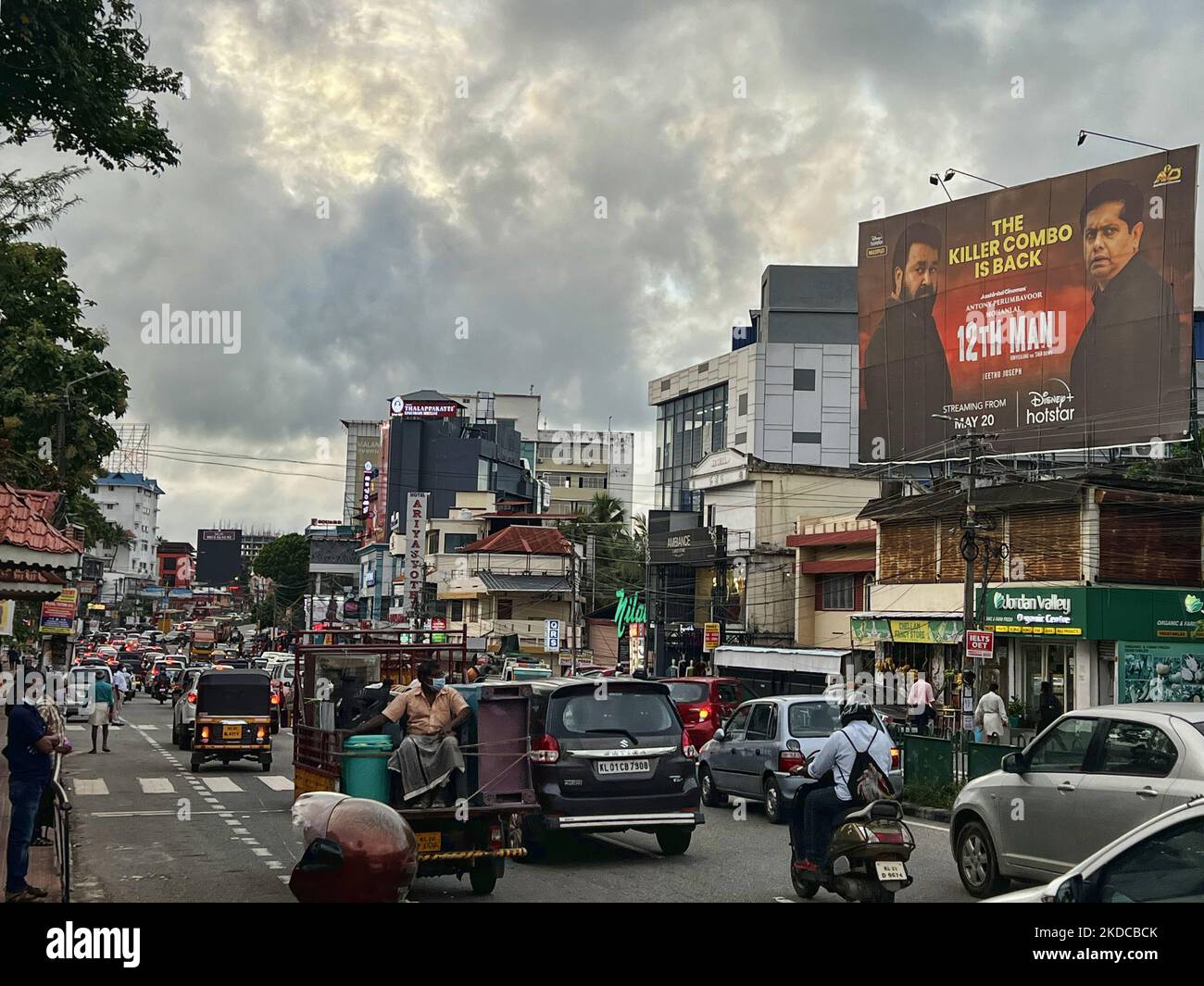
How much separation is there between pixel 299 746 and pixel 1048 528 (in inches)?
1085

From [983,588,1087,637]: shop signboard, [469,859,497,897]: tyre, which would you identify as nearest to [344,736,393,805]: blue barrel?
[469,859,497,897]: tyre

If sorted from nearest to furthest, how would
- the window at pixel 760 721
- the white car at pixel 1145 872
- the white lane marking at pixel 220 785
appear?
A: the white car at pixel 1145 872 < the window at pixel 760 721 < the white lane marking at pixel 220 785

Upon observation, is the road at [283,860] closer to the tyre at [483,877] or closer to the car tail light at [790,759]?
the tyre at [483,877]

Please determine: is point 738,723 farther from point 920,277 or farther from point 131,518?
point 131,518

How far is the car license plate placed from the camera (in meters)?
13.5

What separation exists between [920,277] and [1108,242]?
6.94 meters

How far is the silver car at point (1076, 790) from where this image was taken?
9.63 meters

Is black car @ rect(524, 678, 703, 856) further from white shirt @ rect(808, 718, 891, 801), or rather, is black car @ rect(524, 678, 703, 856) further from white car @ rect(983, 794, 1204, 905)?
white car @ rect(983, 794, 1204, 905)

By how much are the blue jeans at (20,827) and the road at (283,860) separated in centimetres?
100

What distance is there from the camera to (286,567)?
456ft

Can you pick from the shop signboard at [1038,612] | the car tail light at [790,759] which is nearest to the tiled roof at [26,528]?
the car tail light at [790,759]

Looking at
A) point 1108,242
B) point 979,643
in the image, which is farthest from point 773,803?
point 1108,242
